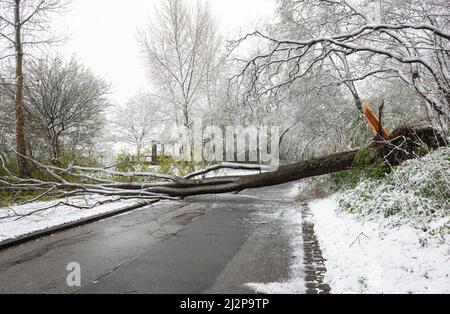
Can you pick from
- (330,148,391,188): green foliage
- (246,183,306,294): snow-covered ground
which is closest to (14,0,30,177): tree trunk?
(246,183,306,294): snow-covered ground

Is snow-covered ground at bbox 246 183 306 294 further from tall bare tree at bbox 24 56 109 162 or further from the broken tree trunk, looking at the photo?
tall bare tree at bbox 24 56 109 162

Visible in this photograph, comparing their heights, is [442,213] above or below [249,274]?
above

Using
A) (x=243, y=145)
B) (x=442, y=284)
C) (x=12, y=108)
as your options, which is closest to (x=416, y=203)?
(x=442, y=284)

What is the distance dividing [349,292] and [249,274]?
5.11ft

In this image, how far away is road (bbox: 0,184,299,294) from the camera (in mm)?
4598

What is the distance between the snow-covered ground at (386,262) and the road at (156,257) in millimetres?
898

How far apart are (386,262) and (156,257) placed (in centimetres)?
383

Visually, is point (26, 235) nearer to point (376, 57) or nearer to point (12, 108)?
point (12, 108)

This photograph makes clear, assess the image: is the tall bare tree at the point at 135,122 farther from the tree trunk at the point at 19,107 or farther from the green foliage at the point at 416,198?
the green foliage at the point at 416,198

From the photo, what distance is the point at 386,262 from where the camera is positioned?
14.3ft

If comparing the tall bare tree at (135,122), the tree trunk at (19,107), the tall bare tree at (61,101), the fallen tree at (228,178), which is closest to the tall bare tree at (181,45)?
the tall bare tree at (61,101)

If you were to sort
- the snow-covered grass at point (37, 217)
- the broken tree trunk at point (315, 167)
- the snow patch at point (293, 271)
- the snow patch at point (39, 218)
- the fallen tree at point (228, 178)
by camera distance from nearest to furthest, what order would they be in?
the snow patch at point (293, 271), the fallen tree at point (228, 178), the broken tree trunk at point (315, 167), the snow-covered grass at point (37, 217), the snow patch at point (39, 218)

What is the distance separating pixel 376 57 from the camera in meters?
14.8

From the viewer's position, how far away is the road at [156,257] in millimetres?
4598
